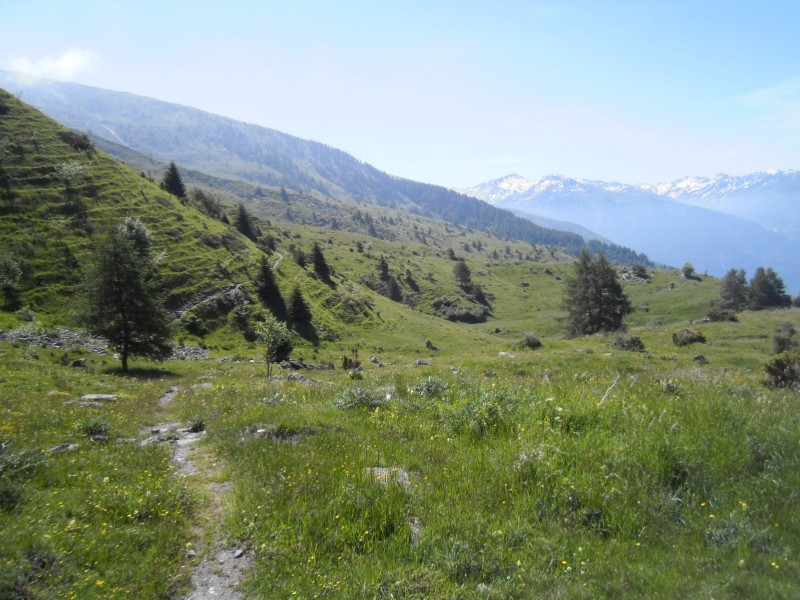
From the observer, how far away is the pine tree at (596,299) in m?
66.5

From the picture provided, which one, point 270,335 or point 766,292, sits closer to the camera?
point 270,335

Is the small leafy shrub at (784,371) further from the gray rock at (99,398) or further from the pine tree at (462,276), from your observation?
the pine tree at (462,276)

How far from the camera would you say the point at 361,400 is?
41.6ft

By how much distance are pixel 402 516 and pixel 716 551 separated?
415 centimetres

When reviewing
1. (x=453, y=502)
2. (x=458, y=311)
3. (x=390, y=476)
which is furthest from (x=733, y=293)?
(x=390, y=476)

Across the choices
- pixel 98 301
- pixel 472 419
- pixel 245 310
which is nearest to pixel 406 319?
pixel 245 310

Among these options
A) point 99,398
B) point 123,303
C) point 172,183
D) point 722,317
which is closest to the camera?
point 99,398

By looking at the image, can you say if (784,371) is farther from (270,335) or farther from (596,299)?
(596,299)

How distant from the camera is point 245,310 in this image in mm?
60688

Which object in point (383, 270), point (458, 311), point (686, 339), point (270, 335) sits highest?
point (686, 339)

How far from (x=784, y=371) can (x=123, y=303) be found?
40.6m

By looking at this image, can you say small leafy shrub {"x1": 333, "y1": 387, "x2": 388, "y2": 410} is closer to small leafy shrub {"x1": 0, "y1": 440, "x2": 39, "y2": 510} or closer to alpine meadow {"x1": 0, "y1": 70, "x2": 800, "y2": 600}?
alpine meadow {"x1": 0, "y1": 70, "x2": 800, "y2": 600}

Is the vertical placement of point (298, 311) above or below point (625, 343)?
below

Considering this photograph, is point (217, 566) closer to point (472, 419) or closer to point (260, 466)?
point (260, 466)
